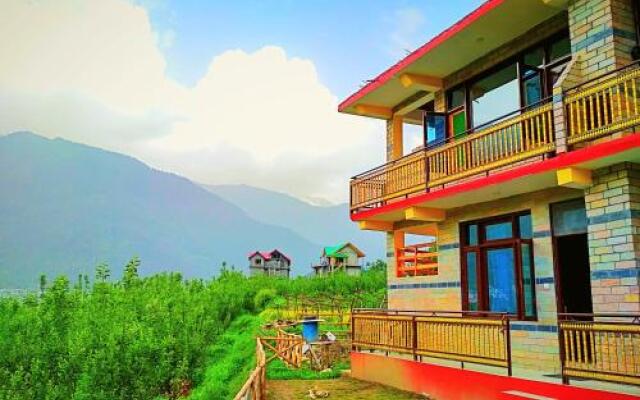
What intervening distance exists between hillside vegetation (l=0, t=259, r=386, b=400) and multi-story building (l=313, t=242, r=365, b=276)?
33466mm

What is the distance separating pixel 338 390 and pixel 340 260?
51925 millimetres

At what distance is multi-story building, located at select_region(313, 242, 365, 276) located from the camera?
64188mm

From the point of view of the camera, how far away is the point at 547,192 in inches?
440

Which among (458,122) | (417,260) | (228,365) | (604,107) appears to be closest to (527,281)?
(604,107)

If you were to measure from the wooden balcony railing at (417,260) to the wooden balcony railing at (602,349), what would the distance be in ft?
20.0

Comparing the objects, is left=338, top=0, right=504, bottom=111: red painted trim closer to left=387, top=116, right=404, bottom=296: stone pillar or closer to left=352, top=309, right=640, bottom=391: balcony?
left=387, top=116, right=404, bottom=296: stone pillar

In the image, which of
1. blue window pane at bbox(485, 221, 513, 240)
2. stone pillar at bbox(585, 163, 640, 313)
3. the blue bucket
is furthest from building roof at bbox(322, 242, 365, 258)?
stone pillar at bbox(585, 163, 640, 313)

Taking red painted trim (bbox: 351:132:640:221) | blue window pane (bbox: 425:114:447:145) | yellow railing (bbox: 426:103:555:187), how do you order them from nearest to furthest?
red painted trim (bbox: 351:132:640:221) < yellow railing (bbox: 426:103:555:187) < blue window pane (bbox: 425:114:447:145)

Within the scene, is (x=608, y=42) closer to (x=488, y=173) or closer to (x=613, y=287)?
(x=488, y=173)

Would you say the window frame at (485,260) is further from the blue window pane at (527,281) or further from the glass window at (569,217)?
the glass window at (569,217)

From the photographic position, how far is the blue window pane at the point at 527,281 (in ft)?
37.4

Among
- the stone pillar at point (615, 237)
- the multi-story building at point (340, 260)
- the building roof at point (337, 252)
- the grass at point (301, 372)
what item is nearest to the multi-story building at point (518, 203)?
the stone pillar at point (615, 237)

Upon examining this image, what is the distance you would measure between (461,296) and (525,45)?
582cm

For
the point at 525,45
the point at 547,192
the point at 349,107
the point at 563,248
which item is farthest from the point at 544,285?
the point at 349,107
